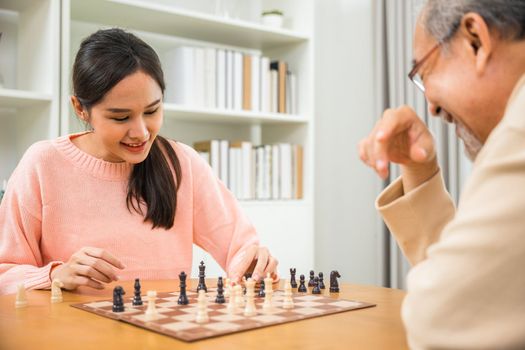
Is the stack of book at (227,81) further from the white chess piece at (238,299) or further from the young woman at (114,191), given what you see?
the white chess piece at (238,299)

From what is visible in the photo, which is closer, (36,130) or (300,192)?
(36,130)

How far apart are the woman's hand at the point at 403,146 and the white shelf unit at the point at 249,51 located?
192 cm

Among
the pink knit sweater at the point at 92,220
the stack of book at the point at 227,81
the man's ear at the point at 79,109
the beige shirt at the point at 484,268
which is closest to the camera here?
the beige shirt at the point at 484,268

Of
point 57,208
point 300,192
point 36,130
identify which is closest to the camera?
point 57,208

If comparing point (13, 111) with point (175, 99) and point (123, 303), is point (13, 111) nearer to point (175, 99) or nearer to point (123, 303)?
point (175, 99)

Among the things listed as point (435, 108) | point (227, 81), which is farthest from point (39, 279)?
point (227, 81)

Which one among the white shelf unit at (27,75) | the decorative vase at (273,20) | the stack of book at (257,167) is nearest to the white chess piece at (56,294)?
the white shelf unit at (27,75)

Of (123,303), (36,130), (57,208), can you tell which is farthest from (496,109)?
(36,130)

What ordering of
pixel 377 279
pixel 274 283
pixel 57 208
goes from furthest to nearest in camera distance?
pixel 377 279 < pixel 57 208 < pixel 274 283

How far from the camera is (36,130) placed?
2863 millimetres

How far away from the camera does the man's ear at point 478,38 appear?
98 centimetres

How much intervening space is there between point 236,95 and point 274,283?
1.79 metres

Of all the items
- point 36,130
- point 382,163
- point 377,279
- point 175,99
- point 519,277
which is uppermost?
point 175,99

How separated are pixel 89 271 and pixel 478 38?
109 cm
